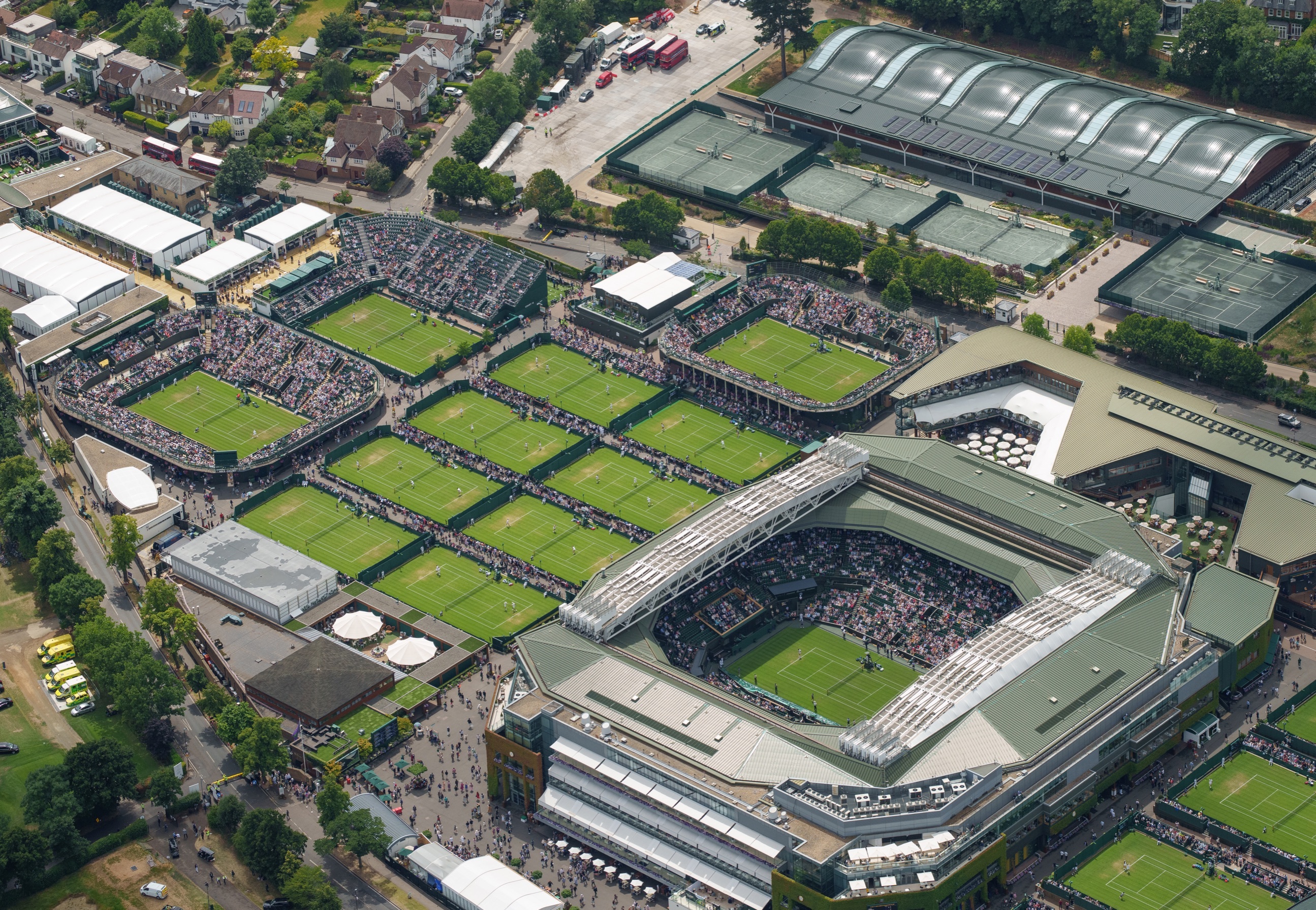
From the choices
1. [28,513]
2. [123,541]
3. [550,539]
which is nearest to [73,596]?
[123,541]

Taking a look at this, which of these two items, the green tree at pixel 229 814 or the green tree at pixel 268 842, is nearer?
the green tree at pixel 268 842

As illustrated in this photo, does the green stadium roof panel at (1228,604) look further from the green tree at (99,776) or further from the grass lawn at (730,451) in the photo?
the green tree at (99,776)

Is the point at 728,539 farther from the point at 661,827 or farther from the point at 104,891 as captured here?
the point at 104,891

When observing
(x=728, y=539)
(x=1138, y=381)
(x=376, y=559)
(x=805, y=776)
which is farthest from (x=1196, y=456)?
(x=376, y=559)

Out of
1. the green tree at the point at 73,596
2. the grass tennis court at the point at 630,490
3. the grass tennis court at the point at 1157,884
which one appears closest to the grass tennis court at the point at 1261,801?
the grass tennis court at the point at 1157,884

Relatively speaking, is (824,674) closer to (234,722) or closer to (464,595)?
(464,595)

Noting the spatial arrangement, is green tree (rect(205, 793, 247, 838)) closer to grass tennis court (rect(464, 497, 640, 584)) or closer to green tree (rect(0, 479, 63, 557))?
grass tennis court (rect(464, 497, 640, 584))
